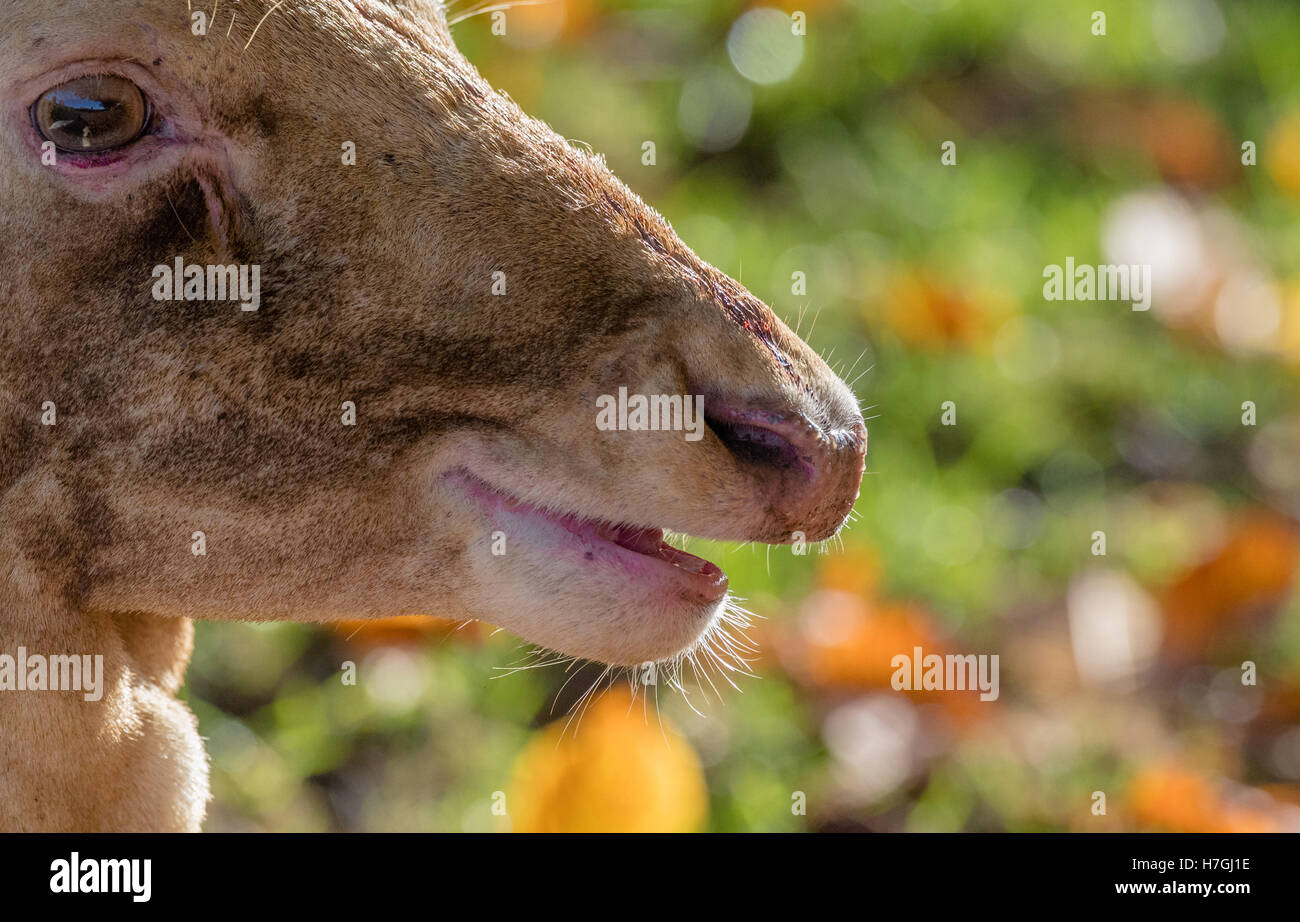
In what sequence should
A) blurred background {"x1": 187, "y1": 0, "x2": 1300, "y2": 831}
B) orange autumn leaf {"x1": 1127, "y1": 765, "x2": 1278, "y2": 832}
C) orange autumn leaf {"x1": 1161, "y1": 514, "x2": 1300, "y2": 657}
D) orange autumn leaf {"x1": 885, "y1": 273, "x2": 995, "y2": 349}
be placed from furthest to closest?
orange autumn leaf {"x1": 885, "y1": 273, "x2": 995, "y2": 349}, orange autumn leaf {"x1": 1161, "y1": 514, "x2": 1300, "y2": 657}, blurred background {"x1": 187, "y1": 0, "x2": 1300, "y2": 831}, orange autumn leaf {"x1": 1127, "y1": 765, "x2": 1278, "y2": 832}

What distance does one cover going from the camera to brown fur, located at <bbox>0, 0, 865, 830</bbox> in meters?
2.24

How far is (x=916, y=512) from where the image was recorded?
5031mm

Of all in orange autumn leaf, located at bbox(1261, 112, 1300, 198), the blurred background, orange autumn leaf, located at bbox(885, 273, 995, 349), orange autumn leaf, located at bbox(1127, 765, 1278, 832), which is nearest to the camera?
orange autumn leaf, located at bbox(1127, 765, 1278, 832)

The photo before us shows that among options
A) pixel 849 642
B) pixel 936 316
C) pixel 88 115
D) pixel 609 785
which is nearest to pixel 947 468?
pixel 936 316

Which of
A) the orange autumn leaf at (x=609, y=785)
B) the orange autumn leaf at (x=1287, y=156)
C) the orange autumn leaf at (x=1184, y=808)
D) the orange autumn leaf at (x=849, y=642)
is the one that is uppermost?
the orange autumn leaf at (x=1287, y=156)

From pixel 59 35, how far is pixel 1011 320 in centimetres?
407

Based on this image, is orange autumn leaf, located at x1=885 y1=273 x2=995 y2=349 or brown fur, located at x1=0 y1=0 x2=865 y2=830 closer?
brown fur, located at x1=0 y1=0 x2=865 y2=830

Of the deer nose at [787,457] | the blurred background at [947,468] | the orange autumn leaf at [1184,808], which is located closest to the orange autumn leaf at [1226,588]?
the blurred background at [947,468]

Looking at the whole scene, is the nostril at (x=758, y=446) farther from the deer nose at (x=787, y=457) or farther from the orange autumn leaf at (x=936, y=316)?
the orange autumn leaf at (x=936, y=316)

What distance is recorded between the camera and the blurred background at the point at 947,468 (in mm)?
4074

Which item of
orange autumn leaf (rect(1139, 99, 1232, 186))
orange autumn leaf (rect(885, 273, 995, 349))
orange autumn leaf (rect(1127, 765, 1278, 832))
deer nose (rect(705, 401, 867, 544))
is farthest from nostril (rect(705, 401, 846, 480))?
orange autumn leaf (rect(1139, 99, 1232, 186))

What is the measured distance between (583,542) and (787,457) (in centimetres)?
33

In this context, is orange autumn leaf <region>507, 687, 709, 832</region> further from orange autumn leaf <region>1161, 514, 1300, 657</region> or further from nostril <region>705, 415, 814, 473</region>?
orange autumn leaf <region>1161, 514, 1300, 657</region>

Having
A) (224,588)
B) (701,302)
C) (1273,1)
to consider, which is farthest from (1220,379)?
(224,588)
